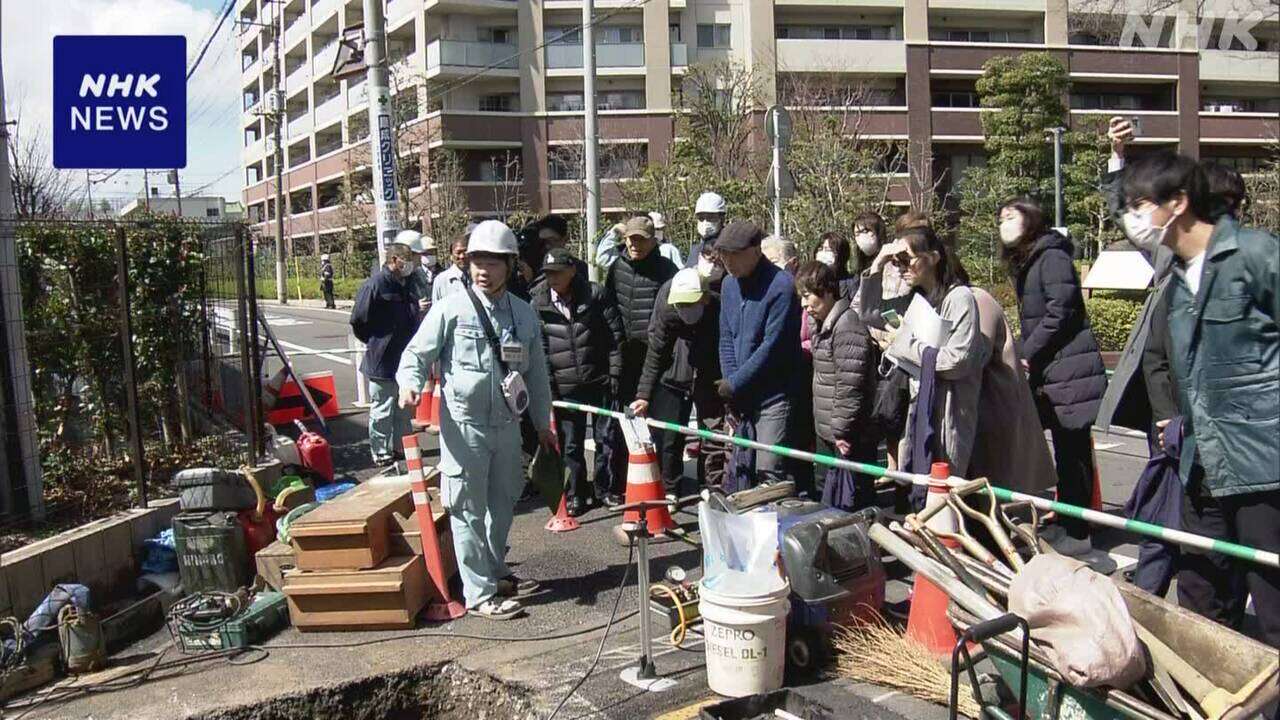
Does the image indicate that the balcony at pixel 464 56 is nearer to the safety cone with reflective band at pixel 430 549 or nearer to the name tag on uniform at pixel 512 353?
the name tag on uniform at pixel 512 353

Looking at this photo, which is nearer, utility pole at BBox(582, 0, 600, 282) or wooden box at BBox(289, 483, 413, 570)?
wooden box at BBox(289, 483, 413, 570)

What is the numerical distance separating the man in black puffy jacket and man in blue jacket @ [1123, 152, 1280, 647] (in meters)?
4.20

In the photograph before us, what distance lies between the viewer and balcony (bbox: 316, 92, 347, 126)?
175 ft

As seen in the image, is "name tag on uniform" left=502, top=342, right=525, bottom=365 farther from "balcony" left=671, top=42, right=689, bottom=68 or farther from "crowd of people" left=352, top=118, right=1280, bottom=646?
"balcony" left=671, top=42, right=689, bottom=68

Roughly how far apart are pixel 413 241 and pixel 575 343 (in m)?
3.47

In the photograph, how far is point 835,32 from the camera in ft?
141

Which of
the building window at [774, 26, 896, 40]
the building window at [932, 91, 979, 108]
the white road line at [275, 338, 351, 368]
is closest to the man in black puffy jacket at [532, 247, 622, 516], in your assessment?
the white road line at [275, 338, 351, 368]

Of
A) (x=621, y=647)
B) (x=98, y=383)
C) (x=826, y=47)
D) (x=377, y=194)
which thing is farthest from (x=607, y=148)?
(x=621, y=647)

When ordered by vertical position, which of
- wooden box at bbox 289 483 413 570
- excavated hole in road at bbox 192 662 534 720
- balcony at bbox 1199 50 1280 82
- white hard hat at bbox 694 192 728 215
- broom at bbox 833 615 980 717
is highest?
balcony at bbox 1199 50 1280 82

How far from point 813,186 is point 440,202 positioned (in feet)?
75.5

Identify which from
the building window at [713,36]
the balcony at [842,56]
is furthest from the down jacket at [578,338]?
the building window at [713,36]

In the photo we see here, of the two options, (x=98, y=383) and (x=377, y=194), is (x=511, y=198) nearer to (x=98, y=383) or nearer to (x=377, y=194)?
(x=377, y=194)

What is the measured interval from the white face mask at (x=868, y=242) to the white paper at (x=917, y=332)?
7.24 feet

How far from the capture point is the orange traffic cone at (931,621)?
442 cm
